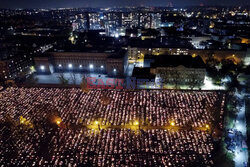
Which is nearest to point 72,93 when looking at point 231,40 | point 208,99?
point 208,99

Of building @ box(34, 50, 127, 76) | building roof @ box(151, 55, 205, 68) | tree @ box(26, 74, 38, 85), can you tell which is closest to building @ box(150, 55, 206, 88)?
building roof @ box(151, 55, 205, 68)

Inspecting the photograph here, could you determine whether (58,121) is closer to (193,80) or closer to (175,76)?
(175,76)

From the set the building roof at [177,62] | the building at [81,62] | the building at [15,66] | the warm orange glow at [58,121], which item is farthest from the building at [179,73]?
the building at [15,66]

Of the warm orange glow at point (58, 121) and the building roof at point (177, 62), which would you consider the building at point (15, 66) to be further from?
the building roof at point (177, 62)

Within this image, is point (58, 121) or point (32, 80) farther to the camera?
point (32, 80)

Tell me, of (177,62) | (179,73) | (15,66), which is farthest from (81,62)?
(179,73)

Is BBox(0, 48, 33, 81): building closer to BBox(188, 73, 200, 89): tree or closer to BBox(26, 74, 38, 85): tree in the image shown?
BBox(26, 74, 38, 85): tree

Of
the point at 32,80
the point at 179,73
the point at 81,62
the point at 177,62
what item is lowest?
the point at 32,80

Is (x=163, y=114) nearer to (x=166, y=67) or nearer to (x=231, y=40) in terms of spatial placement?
(x=166, y=67)
